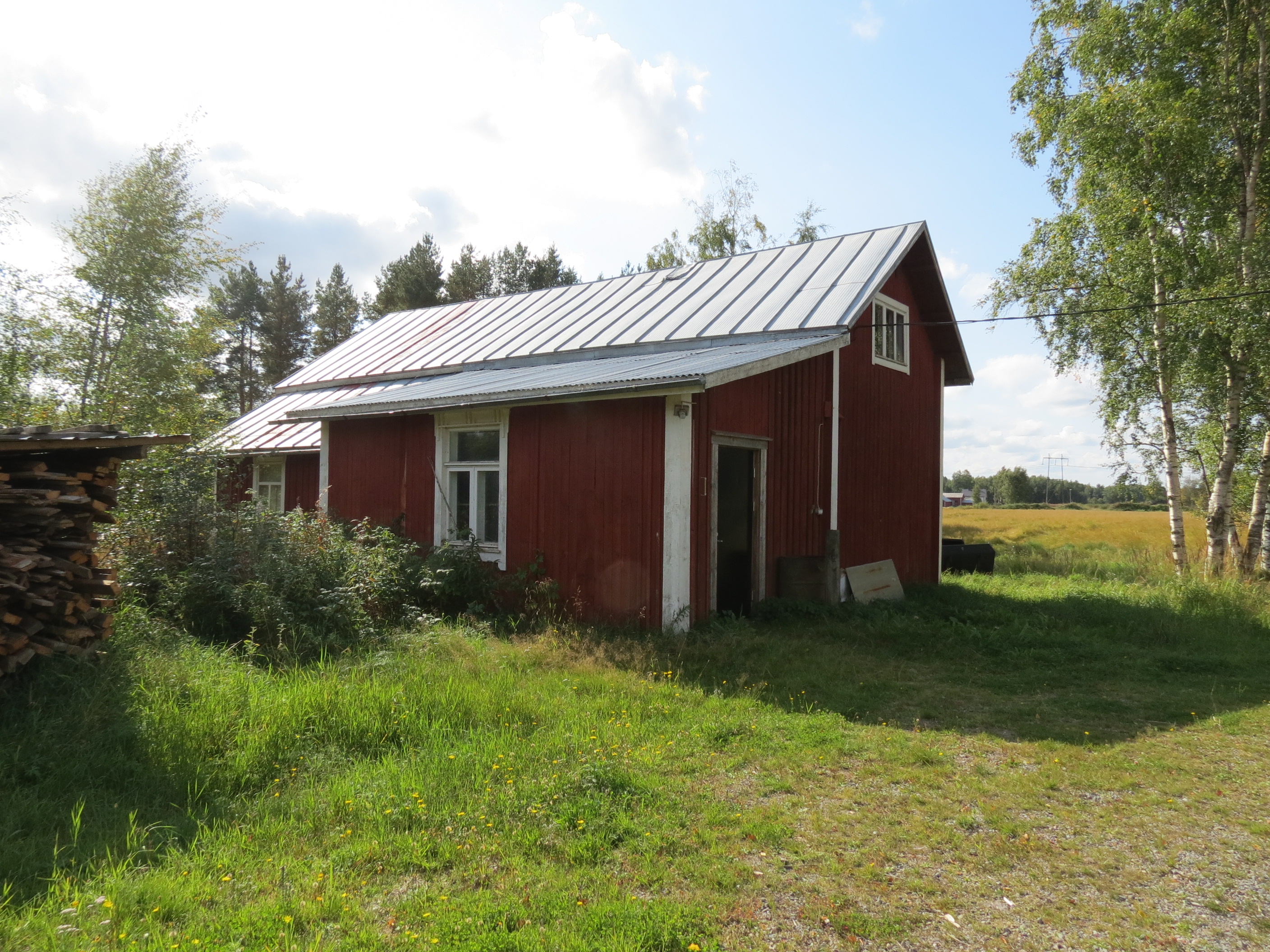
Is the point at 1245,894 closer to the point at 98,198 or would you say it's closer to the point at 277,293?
the point at 98,198

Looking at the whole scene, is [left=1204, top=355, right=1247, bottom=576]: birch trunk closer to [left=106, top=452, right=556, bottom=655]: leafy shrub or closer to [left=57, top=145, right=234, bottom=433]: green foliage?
[left=106, top=452, right=556, bottom=655]: leafy shrub

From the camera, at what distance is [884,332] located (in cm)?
1309

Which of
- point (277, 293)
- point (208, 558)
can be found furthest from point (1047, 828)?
point (277, 293)

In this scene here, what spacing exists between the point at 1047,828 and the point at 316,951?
141 inches

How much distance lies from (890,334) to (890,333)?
22 millimetres

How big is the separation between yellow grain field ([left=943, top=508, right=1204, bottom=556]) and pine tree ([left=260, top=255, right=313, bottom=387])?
2967cm

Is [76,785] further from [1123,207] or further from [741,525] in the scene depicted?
[1123,207]

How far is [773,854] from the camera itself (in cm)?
383

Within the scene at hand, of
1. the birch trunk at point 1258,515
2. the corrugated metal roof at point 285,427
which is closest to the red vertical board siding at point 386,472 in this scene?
the corrugated metal roof at point 285,427

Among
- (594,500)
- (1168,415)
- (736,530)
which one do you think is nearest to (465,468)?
(594,500)

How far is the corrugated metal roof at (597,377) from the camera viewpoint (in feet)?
27.3

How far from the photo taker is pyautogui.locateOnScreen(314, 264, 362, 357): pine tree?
38.1 m

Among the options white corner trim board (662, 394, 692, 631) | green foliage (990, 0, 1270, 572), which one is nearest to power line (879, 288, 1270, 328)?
green foliage (990, 0, 1270, 572)

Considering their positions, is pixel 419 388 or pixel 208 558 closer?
pixel 208 558
